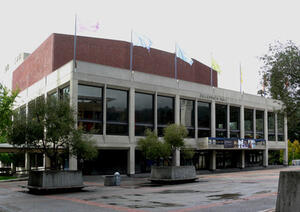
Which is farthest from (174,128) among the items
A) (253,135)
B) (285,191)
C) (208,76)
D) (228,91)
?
(208,76)

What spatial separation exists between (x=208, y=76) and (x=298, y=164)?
69.3 ft

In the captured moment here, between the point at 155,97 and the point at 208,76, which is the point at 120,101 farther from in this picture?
the point at 208,76

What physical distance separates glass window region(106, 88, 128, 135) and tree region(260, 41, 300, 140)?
892 inches

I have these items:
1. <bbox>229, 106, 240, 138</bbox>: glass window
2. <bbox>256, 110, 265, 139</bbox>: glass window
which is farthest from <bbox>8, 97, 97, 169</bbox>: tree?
<bbox>256, 110, 265, 139</bbox>: glass window

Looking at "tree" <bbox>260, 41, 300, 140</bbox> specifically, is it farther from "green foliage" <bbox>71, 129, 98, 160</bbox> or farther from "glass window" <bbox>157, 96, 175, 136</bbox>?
"glass window" <bbox>157, 96, 175, 136</bbox>

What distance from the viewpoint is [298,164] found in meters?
57.8

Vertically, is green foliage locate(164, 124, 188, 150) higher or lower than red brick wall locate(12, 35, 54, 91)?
lower

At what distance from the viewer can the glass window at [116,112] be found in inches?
1389

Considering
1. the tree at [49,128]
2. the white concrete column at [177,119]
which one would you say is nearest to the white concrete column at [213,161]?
the white concrete column at [177,119]

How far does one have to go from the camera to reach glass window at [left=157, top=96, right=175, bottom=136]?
3953 centimetres

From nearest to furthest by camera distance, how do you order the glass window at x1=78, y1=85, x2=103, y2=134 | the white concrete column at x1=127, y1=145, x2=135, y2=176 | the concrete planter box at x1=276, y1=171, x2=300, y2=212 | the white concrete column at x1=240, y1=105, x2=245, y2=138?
the concrete planter box at x1=276, y1=171, x2=300, y2=212 < the glass window at x1=78, y1=85, x2=103, y2=134 < the white concrete column at x1=127, y1=145, x2=135, y2=176 < the white concrete column at x1=240, y1=105, x2=245, y2=138

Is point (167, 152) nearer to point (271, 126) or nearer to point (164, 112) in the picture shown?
point (164, 112)

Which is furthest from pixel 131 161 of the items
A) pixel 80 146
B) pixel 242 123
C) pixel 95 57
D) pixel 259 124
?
pixel 259 124

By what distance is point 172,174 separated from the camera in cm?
2617
